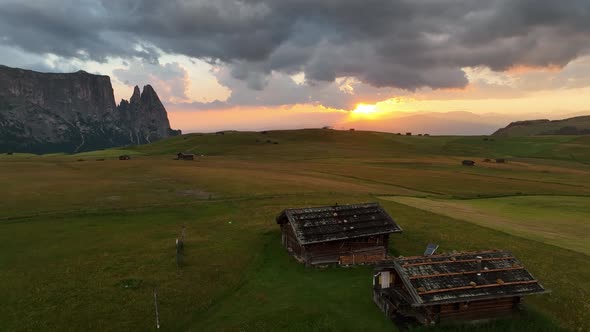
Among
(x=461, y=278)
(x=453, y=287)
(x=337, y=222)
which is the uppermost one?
(x=337, y=222)

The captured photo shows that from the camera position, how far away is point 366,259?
31703 millimetres

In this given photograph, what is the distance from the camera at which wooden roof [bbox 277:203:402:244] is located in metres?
30.7

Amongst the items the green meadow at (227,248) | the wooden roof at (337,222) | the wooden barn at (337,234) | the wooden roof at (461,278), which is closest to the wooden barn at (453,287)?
the wooden roof at (461,278)

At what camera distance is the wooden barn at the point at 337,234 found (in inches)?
1200

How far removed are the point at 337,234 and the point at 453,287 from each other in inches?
477

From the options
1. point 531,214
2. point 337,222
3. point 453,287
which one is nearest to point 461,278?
point 453,287

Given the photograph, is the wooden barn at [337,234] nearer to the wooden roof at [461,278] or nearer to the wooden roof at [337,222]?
the wooden roof at [337,222]

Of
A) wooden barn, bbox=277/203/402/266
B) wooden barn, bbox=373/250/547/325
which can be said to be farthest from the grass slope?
wooden barn, bbox=373/250/547/325

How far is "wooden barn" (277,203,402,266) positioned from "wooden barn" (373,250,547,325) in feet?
27.6

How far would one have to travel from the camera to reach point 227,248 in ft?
110

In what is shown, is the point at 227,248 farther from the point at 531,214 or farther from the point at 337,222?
the point at 531,214

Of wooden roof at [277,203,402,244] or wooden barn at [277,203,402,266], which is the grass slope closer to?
wooden roof at [277,203,402,244]

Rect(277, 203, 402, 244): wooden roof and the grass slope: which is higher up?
Rect(277, 203, 402, 244): wooden roof

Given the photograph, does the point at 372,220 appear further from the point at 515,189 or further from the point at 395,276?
the point at 515,189
